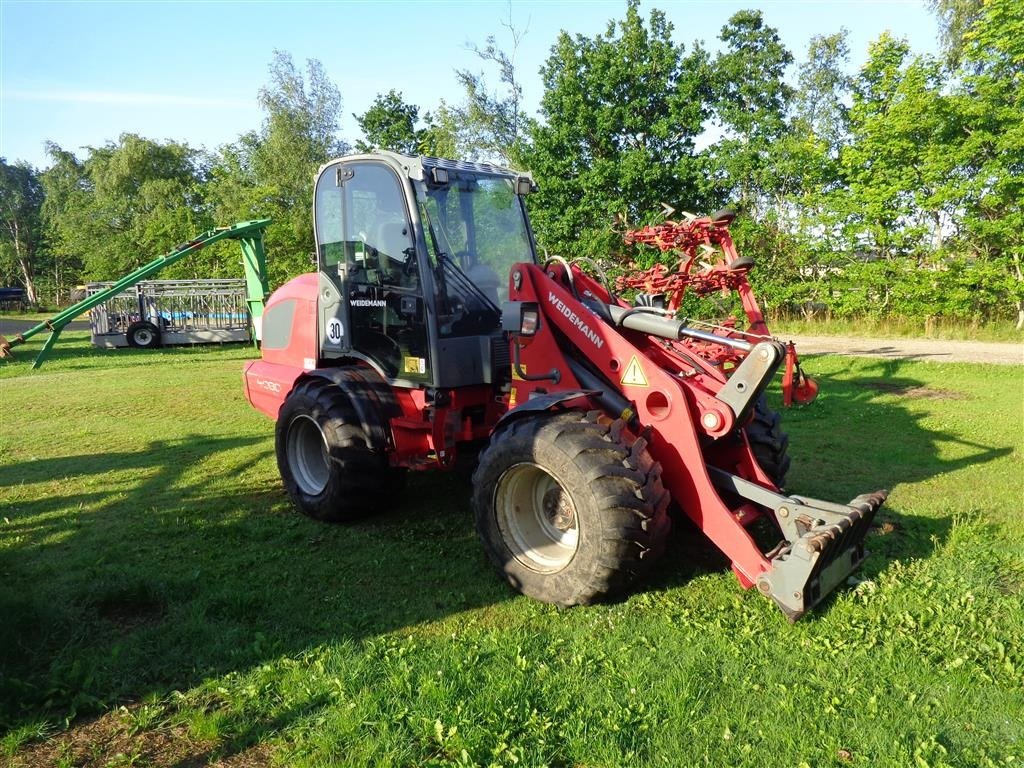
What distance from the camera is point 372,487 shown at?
5559 millimetres

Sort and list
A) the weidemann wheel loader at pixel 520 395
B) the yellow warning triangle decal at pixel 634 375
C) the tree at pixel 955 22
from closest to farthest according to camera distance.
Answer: the weidemann wheel loader at pixel 520 395 → the yellow warning triangle decal at pixel 634 375 → the tree at pixel 955 22

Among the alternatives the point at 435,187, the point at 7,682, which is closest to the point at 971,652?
the point at 435,187

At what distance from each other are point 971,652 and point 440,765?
8.88 feet

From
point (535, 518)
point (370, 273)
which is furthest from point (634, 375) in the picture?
point (370, 273)

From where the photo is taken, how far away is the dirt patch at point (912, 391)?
11078 millimetres

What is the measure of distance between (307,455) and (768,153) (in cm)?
2133

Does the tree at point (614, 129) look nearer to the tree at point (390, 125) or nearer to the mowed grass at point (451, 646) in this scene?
the tree at point (390, 125)

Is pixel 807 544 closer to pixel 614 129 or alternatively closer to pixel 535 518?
pixel 535 518

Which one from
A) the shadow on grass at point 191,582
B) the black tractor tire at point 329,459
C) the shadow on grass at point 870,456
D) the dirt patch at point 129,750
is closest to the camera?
the dirt patch at point 129,750

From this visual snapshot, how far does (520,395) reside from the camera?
16.2ft

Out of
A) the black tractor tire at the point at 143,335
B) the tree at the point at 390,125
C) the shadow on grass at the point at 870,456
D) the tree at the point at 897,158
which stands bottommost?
the shadow on grass at the point at 870,456

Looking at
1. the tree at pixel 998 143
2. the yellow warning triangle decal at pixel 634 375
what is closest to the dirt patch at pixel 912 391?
the tree at pixel 998 143

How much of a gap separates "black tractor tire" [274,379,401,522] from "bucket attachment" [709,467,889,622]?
8.68ft

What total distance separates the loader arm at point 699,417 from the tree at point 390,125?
28.1 meters
